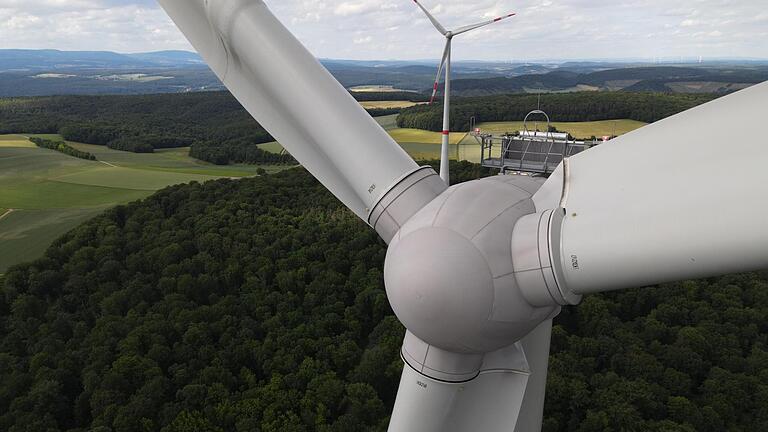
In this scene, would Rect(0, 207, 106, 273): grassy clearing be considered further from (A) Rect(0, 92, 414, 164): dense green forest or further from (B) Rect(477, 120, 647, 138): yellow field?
(B) Rect(477, 120, 647, 138): yellow field

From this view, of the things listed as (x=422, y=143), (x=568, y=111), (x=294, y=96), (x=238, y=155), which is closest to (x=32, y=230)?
(x=238, y=155)

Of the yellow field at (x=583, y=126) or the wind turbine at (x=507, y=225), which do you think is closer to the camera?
the wind turbine at (x=507, y=225)

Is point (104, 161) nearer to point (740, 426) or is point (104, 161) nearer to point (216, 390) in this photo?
point (216, 390)

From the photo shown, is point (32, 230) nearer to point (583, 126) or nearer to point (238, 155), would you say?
point (238, 155)

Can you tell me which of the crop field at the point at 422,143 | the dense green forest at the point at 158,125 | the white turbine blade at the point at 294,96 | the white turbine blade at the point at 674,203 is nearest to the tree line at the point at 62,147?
the dense green forest at the point at 158,125

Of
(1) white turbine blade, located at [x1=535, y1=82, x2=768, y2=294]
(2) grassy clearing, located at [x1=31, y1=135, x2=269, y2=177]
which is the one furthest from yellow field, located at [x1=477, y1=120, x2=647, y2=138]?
(1) white turbine blade, located at [x1=535, y1=82, x2=768, y2=294]

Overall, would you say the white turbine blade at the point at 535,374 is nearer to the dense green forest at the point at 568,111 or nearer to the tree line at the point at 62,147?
the dense green forest at the point at 568,111
